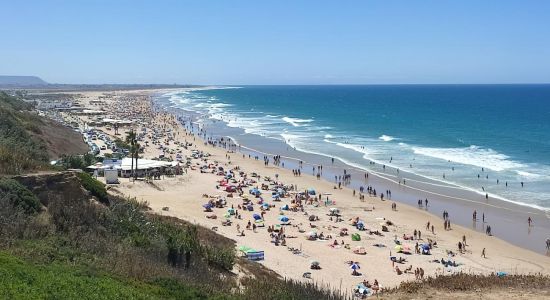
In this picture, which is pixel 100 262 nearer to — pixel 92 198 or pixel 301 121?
pixel 92 198


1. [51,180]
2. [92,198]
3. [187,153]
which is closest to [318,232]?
[92,198]

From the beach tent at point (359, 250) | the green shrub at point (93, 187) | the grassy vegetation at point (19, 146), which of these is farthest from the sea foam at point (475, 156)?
the green shrub at point (93, 187)

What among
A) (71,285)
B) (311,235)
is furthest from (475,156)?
(71,285)

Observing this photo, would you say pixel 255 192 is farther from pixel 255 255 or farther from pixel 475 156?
pixel 475 156

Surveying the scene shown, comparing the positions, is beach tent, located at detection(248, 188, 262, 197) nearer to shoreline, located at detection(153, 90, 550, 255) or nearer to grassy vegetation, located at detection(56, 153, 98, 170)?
shoreline, located at detection(153, 90, 550, 255)

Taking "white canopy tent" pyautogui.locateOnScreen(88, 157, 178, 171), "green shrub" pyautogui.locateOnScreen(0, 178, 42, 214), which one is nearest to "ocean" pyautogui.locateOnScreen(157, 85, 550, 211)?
"white canopy tent" pyautogui.locateOnScreen(88, 157, 178, 171)
